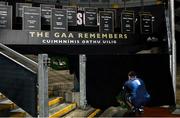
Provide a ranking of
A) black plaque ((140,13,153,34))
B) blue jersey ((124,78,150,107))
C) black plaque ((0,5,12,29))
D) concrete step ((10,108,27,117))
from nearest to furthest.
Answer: concrete step ((10,108,27,117))
blue jersey ((124,78,150,107))
black plaque ((0,5,12,29))
black plaque ((140,13,153,34))

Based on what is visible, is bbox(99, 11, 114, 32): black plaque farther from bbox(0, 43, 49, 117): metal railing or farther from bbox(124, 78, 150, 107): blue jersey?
bbox(0, 43, 49, 117): metal railing

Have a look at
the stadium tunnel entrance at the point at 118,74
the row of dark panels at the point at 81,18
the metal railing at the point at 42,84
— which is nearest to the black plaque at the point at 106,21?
the row of dark panels at the point at 81,18

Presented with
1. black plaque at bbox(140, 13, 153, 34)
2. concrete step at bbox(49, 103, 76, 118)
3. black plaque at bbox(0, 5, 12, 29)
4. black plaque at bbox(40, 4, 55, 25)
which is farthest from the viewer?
black plaque at bbox(140, 13, 153, 34)

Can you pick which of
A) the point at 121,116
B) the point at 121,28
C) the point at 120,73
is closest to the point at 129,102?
the point at 121,116

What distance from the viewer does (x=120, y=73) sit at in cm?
1265

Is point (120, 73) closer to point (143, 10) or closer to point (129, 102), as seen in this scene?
point (129, 102)

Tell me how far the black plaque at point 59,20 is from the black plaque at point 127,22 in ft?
9.23

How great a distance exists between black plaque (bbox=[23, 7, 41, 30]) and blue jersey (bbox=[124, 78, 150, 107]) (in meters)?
6.27

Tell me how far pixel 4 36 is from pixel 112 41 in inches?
197

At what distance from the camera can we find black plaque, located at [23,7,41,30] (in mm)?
15016

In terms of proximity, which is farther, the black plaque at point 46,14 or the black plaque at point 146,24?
the black plaque at point 146,24

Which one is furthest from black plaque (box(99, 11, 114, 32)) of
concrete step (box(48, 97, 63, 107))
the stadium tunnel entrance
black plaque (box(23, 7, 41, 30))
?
concrete step (box(48, 97, 63, 107))

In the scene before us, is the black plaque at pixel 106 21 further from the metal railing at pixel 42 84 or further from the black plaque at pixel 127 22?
the metal railing at pixel 42 84

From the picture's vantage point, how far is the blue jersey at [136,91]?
10.0 metres
